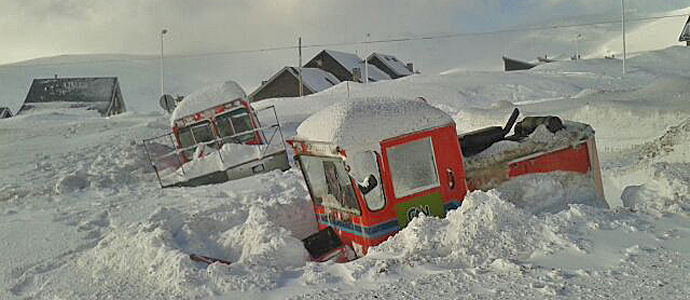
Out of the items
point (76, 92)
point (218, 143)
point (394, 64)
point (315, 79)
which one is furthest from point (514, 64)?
point (218, 143)

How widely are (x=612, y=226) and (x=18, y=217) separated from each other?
9.19 m

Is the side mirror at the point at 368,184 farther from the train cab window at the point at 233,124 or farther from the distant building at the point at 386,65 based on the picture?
the distant building at the point at 386,65

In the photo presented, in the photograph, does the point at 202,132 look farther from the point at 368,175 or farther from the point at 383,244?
the point at 383,244

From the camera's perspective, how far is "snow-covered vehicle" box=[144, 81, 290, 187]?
Answer: 1225 centimetres

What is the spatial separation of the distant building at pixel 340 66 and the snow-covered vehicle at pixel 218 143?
37.7 m

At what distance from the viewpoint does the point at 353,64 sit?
54094 millimetres

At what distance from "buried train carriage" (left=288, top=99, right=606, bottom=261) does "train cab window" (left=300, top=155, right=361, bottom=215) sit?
1 cm

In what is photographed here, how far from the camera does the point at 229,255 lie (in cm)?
639

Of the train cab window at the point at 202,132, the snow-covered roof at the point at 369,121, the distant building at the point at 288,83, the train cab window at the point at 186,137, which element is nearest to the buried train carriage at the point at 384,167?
the snow-covered roof at the point at 369,121

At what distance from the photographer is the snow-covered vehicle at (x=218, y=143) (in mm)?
12250

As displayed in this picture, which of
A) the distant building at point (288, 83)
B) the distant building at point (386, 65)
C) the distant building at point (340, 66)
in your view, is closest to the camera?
the distant building at point (288, 83)

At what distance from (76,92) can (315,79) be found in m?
21.7

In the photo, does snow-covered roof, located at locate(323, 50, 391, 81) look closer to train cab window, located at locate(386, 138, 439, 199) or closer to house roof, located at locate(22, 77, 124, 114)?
house roof, located at locate(22, 77, 124, 114)

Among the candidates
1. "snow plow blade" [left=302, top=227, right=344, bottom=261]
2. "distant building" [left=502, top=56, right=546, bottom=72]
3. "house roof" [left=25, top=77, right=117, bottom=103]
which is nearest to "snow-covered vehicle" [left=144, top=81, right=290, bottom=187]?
"snow plow blade" [left=302, top=227, right=344, bottom=261]
